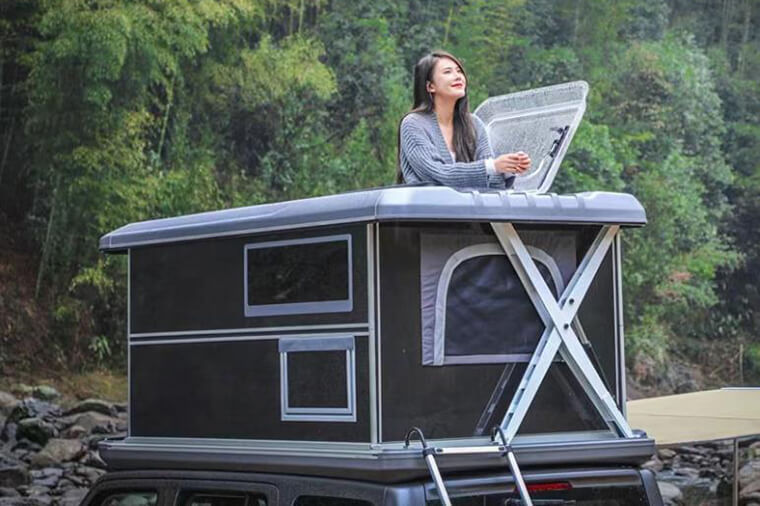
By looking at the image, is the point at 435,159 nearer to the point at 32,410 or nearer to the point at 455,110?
the point at 455,110

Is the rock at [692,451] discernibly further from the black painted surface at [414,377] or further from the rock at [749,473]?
the black painted surface at [414,377]

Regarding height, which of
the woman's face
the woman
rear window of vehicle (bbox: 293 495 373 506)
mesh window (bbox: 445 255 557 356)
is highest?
the woman's face

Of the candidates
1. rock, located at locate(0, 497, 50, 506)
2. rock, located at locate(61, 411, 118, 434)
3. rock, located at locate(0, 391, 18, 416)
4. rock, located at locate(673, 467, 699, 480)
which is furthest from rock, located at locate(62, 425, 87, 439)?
rock, located at locate(673, 467, 699, 480)

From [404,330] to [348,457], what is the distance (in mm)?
415

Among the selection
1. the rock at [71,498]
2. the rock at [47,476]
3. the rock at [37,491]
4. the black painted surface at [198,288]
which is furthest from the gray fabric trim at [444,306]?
the rock at [47,476]

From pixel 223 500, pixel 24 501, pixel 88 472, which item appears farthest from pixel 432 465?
pixel 88 472

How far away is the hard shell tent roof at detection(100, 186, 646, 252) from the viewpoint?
393 centimetres

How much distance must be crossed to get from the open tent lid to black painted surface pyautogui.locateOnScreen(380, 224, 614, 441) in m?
0.63

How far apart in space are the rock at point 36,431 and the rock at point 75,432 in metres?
0.12

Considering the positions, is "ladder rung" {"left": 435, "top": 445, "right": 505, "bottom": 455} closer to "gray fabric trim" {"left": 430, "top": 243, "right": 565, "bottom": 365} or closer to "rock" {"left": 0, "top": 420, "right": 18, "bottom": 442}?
"gray fabric trim" {"left": 430, "top": 243, "right": 565, "bottom": 365}

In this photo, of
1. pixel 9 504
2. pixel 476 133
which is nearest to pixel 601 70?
pixel 9 504

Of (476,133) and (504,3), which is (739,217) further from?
(476,133)

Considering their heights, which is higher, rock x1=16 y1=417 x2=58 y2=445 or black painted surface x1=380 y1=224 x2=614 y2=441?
black painted surface x1=380 y1=224 x2=614 y2=441

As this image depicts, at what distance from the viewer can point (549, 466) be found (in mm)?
4156
